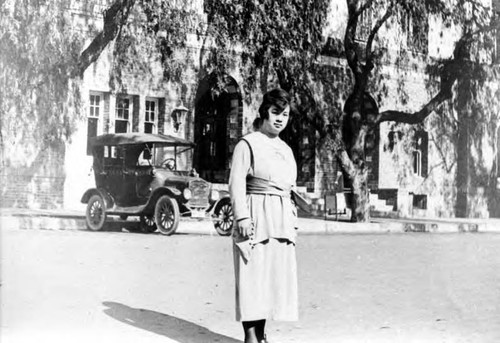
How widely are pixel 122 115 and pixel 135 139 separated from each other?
0.76m

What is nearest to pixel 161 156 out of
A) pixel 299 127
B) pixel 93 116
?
pixel 93 116

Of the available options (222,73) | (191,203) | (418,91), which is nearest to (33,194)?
(191,203)

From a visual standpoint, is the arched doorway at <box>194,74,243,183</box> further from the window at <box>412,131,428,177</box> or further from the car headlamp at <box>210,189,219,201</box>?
the window at <box>412,131,428,177</box>

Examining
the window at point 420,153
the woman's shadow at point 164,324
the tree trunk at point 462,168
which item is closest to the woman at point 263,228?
the woman's shadow at point 164,324

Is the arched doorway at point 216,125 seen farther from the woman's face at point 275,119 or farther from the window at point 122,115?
the woman's face at point 275,119

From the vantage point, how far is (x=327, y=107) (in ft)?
58.6

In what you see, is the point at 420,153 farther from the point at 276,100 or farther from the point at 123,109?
the point at 276,100

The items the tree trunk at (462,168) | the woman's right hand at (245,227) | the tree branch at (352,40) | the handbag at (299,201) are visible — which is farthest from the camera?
the tree trunk at (462,168)

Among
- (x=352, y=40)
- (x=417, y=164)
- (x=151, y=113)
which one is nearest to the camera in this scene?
(x=151, y=113)

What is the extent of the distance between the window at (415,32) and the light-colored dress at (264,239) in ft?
45.8

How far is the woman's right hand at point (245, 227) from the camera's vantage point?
413cm

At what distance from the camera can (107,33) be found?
1296 centimetres

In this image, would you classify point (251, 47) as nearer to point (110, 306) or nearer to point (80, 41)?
point (80, 41)

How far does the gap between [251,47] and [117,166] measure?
4288 mm
